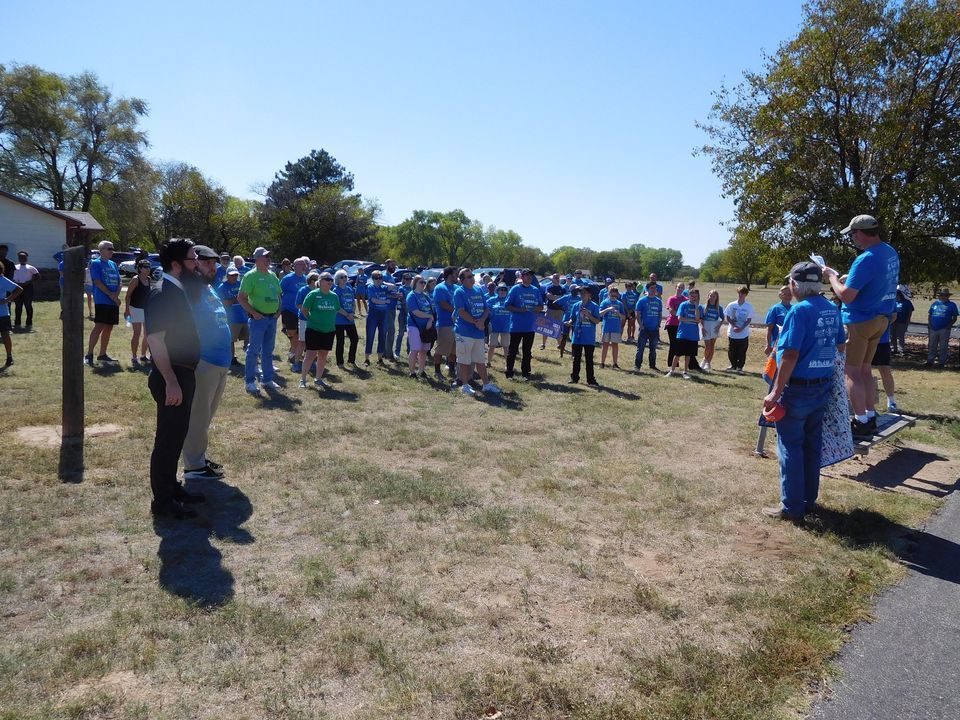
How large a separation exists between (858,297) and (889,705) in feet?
14.9

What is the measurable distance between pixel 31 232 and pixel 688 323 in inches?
1160

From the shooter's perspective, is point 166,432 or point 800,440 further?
point 800,440

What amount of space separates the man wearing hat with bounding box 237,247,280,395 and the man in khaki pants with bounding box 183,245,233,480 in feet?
11.8

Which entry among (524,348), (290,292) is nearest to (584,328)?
(524,348)

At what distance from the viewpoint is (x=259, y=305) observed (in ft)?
30.5

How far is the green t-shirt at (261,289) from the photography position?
9.20m

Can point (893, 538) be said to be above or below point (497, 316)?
below

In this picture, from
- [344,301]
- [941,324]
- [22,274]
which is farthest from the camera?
[941,324]

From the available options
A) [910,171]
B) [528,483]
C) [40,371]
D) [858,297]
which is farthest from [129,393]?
[910,171]

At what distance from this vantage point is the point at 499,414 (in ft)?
29.4

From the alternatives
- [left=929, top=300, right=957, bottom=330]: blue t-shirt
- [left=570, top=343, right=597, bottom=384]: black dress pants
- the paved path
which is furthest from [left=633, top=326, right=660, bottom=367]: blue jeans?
the paved path

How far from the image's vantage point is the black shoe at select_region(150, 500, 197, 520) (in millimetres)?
4859

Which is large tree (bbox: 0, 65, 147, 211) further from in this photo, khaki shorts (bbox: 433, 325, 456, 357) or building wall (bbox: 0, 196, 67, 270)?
khaki shorts (bbox: 433, 325, 456, 357)

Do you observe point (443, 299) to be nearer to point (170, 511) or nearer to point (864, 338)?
point (864, 338)
